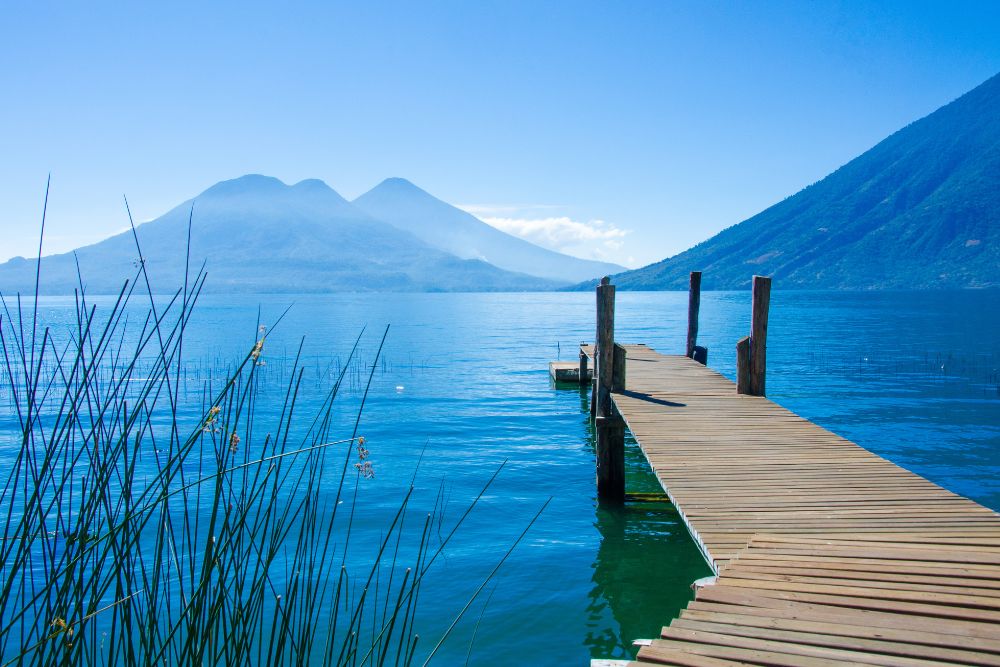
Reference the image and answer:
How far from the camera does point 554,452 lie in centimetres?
1236

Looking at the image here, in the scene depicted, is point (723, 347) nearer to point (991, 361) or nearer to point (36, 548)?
point (991, 361)

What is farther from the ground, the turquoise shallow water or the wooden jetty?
the wooden jetty

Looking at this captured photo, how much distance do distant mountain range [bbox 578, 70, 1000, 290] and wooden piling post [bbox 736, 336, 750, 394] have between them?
14302cm

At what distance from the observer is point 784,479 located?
5.84 m

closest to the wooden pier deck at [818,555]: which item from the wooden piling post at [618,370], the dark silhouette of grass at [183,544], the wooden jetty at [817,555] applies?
the wooden jetty at [817,555]

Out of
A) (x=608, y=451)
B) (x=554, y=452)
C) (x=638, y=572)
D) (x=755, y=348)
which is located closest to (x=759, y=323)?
(x=755, y=348)

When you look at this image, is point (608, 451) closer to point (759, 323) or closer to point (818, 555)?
point (759, 323)

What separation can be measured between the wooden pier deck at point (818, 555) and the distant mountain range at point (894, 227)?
147 metres

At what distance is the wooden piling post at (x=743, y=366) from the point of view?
9.57 meters

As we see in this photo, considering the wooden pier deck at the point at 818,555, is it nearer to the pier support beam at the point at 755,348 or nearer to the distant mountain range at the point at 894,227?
the pier support beam at the point at 755,348

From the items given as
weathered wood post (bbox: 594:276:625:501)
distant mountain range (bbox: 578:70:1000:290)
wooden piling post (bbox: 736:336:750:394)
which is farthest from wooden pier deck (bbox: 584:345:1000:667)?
distant mountain range (bbox: 578:70:1000:290)

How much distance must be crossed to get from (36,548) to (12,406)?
416 inches

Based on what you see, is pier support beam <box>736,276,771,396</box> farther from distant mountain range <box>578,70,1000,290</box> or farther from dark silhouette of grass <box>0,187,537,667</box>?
distant mountain range <box>578,70,1000,290</box>

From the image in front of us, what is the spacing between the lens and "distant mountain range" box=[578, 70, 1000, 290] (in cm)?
14375
